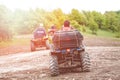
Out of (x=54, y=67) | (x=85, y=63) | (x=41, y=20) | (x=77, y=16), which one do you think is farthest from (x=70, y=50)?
(x=77, y=16)

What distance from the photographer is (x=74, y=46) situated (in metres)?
16.1

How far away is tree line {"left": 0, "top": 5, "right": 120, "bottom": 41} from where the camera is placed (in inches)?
1748

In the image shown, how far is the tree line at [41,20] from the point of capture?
146ft

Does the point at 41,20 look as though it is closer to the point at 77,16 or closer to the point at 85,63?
the point at 77,16

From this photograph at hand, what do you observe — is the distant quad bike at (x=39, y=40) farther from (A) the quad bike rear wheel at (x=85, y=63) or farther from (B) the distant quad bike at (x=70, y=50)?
(A) the quad bike rear wheel at (x=85, y=63)

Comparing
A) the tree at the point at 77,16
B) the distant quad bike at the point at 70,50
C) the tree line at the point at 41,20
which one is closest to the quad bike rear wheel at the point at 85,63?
the distant quad bike at the point at 70,50

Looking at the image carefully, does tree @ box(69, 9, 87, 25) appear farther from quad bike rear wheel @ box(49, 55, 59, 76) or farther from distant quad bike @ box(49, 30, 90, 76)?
quad bike rear wheel @ box(49, 55, 59, 76)

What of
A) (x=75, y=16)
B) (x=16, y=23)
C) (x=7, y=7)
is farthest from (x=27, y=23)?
(x=75, y=16)

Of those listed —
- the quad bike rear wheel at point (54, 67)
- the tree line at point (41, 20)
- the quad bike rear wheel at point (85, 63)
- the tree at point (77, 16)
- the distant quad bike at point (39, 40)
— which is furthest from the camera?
A: the tree at point (77, 16)

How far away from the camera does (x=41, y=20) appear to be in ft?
211

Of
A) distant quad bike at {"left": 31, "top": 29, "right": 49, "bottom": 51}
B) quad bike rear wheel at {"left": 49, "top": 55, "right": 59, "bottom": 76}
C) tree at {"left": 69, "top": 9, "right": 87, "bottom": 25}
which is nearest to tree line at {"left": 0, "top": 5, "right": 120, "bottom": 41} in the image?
tree at {"left": 69, "top": 9, "right": 87, "bottom": 25}

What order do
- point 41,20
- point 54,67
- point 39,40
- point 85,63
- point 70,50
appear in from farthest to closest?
point 41,20, point 39,40, point 70,50, point 85,63, point 54,67

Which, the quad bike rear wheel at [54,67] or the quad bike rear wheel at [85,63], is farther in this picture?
the quad bike rear wheel at [85,63]

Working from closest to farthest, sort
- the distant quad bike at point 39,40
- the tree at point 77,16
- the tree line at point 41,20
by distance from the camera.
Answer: the distant quad bike at point 39,40
the tree line at point 41,20
the tree at point 77,16
